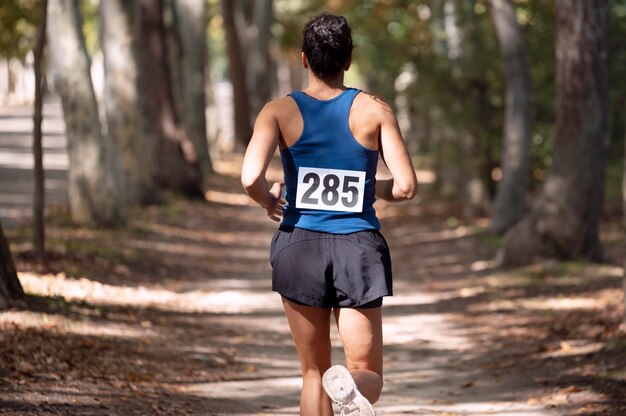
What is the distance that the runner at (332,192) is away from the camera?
205 inches

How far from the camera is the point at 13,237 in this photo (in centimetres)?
1493

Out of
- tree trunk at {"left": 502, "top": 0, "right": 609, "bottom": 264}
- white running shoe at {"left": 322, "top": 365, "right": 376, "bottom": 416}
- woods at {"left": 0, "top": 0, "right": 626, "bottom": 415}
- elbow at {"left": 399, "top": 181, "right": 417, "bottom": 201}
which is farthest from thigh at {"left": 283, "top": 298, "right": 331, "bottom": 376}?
tree trunk at {"left": 502, "top": 0, "right": 609, "bottom": 264}

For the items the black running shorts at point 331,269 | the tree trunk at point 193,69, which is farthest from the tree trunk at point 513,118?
the black running shorts at point 331,269

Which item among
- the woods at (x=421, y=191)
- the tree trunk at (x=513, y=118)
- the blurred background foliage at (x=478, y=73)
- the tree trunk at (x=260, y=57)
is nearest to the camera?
the woods at (x=421, y=191)

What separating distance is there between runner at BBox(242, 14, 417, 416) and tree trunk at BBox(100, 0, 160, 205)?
45.6ft

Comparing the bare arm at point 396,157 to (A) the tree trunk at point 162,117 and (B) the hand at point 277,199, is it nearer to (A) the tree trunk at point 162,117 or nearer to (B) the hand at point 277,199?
(B) the hand at point 277,199

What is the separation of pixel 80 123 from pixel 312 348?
11.1m

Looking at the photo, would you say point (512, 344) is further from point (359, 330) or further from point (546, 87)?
point (546, 87)

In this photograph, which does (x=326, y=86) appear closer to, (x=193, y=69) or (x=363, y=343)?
(x=363, y=343)

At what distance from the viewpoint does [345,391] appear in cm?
507

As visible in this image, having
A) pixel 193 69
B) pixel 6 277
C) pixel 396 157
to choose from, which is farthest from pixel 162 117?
pixel 396 157

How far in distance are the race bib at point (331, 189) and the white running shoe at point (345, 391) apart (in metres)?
0.70

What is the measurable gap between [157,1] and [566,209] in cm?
1180

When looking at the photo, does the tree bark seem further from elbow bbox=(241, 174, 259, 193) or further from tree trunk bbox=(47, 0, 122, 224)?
elbow bbox=(241, 174, 259, 193)
